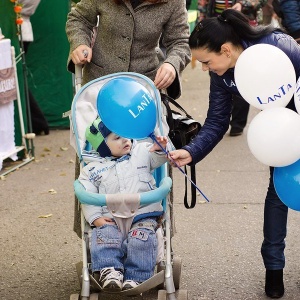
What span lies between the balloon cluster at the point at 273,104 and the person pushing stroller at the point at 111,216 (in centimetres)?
48

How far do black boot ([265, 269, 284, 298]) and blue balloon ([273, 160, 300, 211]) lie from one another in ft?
2.53

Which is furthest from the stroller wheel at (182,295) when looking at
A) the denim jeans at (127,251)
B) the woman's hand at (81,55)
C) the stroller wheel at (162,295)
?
the woman's hand at (81,55)

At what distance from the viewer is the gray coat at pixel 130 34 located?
15.7 ft

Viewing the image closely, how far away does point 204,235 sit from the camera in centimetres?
604

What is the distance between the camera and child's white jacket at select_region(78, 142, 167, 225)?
441 centimetres

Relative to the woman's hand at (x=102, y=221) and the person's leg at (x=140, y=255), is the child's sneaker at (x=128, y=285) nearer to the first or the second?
the person's leg at (x=140, y=255)

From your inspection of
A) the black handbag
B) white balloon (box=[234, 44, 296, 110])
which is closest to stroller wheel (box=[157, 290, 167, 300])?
the black handbag

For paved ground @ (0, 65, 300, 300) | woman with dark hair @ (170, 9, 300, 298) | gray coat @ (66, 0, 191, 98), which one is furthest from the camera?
paved ground @ (0, 65, 300, 300)

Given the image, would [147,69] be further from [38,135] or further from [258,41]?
[38,135]

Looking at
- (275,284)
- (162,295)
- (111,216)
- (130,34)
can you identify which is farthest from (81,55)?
(275,284)

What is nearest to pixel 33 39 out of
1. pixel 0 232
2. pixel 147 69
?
pixel 0 232

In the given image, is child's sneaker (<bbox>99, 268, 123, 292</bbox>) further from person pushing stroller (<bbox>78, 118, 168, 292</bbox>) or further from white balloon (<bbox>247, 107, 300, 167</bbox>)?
white balloon (<bbox>247, 107, 300, 167</bbox>)

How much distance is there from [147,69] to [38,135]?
4766 mm

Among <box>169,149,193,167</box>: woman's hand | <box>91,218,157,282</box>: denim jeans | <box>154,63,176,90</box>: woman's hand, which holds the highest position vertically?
<box>154,63,176,90</box>: woman's hand
